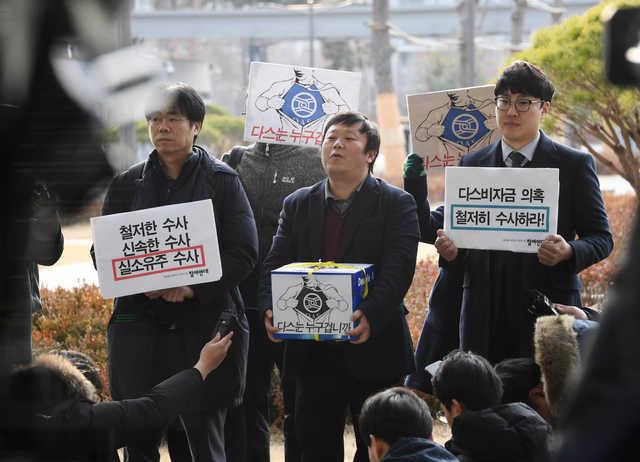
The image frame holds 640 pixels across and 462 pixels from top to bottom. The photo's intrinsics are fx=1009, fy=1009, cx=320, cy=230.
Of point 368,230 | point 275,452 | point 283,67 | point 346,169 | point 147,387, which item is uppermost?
point 283,67

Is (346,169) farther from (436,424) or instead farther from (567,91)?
(567,91)

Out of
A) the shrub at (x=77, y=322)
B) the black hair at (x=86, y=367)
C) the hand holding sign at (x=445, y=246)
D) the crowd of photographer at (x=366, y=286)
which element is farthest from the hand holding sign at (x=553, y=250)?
the shrub at (x=77, y=322)

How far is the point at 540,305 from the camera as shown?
3523mm

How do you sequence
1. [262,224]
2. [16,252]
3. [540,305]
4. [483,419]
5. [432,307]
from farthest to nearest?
[262,224] → [432,307] → [540,305] → [483,419] → [16,252]

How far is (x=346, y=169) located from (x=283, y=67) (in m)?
0.99

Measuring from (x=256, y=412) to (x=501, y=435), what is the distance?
1778 mm

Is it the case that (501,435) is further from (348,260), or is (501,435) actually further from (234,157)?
(234,157)

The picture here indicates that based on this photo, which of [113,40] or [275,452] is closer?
[113,40]

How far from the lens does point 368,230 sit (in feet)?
12.4

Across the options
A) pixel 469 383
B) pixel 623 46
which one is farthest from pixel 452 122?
pixel 623 46

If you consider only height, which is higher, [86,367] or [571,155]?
[571,155]

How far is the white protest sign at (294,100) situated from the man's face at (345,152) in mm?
720

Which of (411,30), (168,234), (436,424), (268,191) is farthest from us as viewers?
(411,30)

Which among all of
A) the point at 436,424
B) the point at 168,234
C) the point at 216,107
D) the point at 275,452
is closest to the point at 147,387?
the point at 168,234
